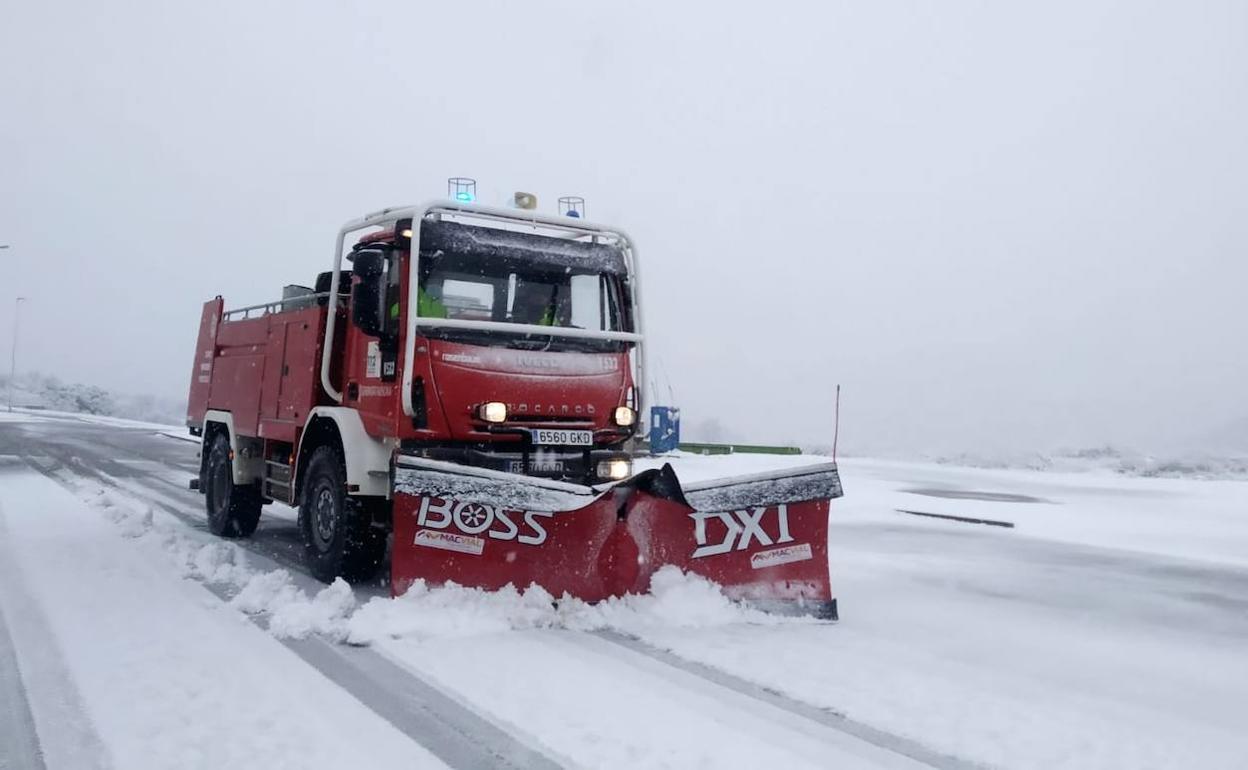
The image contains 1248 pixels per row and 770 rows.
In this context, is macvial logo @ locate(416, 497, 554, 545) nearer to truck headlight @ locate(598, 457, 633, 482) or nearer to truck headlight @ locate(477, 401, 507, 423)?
truck headlight @ locate(477, 401, 507, 423)

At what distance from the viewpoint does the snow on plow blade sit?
18.5ft

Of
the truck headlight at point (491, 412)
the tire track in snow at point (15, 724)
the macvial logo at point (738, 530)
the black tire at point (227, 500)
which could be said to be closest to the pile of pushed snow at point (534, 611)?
the macvial logo at point (738, 530)

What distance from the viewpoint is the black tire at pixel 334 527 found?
6609 millimetres

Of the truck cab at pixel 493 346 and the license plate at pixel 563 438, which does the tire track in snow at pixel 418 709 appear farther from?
the license plate at pixel 563 438

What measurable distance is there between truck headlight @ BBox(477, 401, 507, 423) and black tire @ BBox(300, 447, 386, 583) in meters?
1.18

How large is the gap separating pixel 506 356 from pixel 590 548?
1.42 metres

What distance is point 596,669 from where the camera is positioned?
4.84 meters

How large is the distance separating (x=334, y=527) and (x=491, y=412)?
5.05 ft

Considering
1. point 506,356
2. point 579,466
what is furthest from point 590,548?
point 506,356

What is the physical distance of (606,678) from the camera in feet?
15.4

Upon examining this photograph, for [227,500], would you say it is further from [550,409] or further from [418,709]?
[418,709]

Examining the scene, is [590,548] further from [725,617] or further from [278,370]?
[278,370]

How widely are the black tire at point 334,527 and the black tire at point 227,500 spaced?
6.72 feet

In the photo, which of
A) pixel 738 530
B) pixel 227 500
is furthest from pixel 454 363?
pixel 227 500
